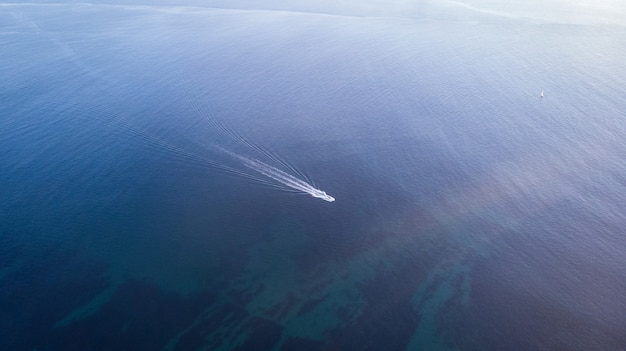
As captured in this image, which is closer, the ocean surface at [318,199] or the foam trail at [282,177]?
the ocean surface at [318,199]

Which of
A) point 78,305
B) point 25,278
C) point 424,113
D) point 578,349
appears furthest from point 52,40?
point 578,349

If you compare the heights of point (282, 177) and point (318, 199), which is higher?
point (282, 177)

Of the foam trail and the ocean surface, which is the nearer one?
the ocean surface

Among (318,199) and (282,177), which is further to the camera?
(282,177)
